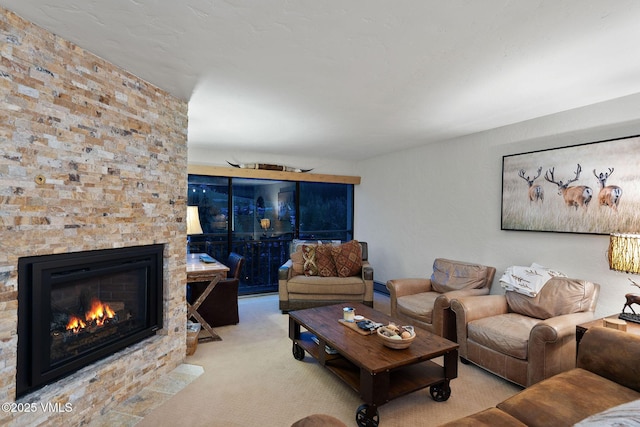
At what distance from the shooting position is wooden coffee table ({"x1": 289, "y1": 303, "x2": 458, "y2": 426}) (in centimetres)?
205

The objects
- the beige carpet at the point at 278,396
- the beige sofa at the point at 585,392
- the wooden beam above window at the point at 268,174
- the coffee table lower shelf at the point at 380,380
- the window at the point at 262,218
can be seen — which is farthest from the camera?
the window at the point at 262,218

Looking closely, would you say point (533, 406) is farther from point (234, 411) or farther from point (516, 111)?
point (516, 111)

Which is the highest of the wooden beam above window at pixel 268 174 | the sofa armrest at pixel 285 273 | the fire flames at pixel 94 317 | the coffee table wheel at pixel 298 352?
the wooden beam above window at pixel 268 174

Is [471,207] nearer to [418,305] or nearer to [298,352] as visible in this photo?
[418,305]

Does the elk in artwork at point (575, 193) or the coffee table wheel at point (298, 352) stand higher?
the elk in artwork at point (575, 193)

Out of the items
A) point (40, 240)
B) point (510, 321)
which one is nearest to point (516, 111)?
point (510, 321)

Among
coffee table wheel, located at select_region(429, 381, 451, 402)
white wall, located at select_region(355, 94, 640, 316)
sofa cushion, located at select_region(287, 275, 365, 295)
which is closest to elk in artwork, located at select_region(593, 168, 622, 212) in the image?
white wall, located at select_region(355, 94, 640, 316)

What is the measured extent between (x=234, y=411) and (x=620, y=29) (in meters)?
3.28

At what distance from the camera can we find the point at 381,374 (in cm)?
205

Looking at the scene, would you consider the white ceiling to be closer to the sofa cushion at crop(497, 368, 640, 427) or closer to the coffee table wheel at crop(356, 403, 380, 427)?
the sofa cushion at crop(497, 368, 640, 427)

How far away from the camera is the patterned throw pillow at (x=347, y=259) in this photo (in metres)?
4.55

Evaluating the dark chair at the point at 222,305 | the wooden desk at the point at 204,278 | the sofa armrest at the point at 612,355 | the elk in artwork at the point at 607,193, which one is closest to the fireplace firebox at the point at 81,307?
the wooden desk at the point at 204,278

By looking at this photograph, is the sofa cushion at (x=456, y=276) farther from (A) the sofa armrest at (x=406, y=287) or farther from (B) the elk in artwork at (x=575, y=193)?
(B) the elk in artwork at (x=575, y=193)

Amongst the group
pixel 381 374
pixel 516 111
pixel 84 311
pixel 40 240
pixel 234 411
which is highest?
pixel 516 111
